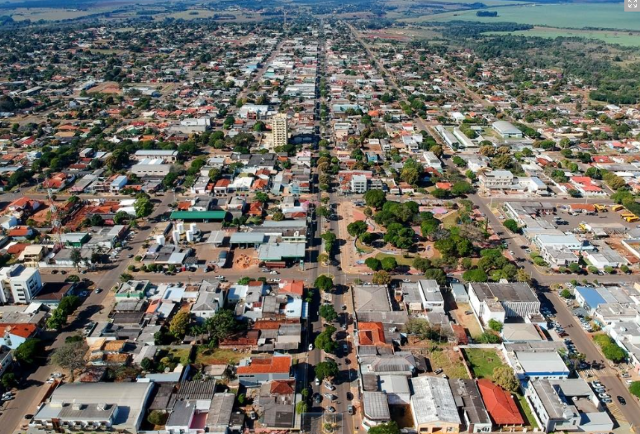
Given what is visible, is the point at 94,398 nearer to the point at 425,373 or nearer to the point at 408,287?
the point at 425,373

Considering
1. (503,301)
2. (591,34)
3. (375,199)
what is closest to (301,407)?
(503,301)

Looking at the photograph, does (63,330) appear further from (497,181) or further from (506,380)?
(497,181)

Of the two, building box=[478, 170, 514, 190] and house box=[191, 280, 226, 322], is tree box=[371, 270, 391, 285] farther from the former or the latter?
building box=[478, 170, 514, 190]

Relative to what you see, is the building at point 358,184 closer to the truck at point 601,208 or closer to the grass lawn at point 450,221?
the grass lawn at point 450,221

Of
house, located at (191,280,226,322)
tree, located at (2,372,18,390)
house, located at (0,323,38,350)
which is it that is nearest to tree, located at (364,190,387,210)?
house, located at (191,280,226,322)

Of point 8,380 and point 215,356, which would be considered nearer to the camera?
point 8,380
